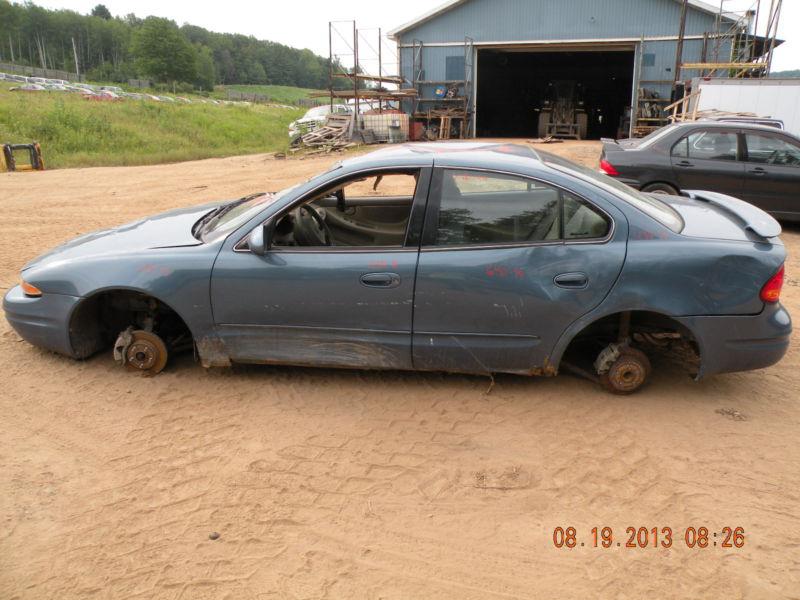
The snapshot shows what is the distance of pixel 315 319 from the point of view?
3941 millimetres

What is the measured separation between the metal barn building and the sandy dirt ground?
2145 cm

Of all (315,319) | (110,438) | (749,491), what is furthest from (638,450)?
(110,438)

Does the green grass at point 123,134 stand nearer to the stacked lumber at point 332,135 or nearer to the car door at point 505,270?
the stacked lumber at point 332,135

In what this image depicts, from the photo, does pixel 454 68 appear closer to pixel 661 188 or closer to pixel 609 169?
pixel 609 169

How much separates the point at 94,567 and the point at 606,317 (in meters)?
3.13

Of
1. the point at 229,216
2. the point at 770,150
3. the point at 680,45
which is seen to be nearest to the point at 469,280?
the point at 229,216

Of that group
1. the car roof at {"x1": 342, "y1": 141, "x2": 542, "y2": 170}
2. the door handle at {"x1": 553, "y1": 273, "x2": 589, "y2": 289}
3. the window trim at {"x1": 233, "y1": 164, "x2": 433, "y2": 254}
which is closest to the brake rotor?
the window trim at {"x1": 233, "y1": 164, "x2": 433, "y2": 254}

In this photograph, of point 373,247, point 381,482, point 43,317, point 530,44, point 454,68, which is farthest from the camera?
point 454,68

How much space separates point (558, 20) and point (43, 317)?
23472mm

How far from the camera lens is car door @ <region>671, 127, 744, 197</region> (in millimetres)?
8984

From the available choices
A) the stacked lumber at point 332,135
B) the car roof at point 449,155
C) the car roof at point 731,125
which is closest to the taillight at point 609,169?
the car roof at point 731,125

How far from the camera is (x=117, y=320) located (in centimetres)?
468

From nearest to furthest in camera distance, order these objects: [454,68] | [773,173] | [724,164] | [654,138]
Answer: [773,173], [724,164], [654,138], [454,68]

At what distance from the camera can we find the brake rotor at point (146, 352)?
14.2ft
